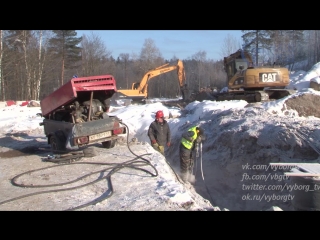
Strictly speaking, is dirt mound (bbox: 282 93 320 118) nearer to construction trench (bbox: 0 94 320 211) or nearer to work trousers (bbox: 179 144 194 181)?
construction trench (bbox: 0 94 320 211)

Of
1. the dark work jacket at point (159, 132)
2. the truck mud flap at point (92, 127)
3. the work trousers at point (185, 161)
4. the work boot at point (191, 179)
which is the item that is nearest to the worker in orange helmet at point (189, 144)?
the work trousers at point (185, 161)

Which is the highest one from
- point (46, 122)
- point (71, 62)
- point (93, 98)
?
point (71, 62)

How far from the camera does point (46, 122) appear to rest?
32.1 ft

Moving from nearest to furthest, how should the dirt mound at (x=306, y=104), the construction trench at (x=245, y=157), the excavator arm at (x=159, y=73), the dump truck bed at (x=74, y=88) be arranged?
the construction trench at (x=245, y=157)
the dump truck bed at (x=74, y=88)
the dirt mound at (x=306, y=104)
the excavator arm at (x=159, y=73)

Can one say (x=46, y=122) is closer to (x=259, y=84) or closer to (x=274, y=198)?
(x=274, y=198)

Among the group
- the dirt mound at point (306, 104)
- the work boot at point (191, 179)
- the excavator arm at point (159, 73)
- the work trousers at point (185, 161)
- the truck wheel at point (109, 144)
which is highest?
the excavator arm at point (159, 73)

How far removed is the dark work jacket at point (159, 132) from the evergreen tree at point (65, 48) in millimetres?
29009

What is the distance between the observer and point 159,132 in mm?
9180

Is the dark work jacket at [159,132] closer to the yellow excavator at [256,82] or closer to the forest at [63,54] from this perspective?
the yellow excavator at [256,82]

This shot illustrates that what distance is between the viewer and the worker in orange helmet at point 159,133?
9141 mm

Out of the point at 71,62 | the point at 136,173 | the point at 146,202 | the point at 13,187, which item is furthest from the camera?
the point at 71,62

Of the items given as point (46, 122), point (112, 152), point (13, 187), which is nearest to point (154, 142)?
point (112, 152)

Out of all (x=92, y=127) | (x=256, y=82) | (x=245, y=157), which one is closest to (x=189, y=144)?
(x=245, y=157)

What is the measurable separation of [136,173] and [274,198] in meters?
3.04
